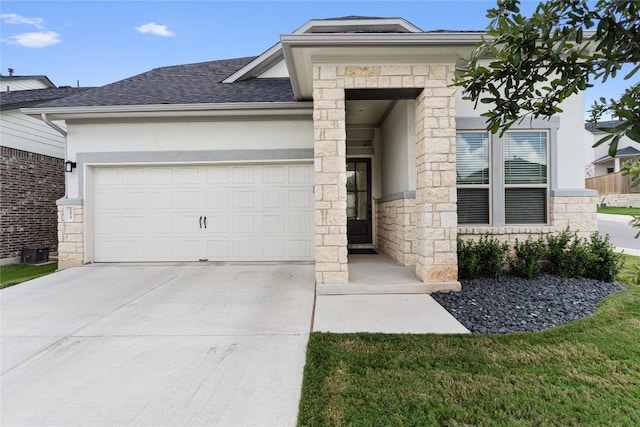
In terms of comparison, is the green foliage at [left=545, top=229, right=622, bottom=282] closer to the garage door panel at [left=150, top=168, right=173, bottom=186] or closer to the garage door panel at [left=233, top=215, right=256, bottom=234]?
the garage door panel at [left=233, top=215, right=256, bottom=234]

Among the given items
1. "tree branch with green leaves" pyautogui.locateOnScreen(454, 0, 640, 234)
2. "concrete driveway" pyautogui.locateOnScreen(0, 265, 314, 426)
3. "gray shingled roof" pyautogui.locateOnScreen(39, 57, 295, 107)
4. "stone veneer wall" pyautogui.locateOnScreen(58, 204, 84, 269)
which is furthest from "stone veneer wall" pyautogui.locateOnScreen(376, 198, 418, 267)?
"stone veneer wall" pyautogui.locateOnScreen(58, 204, 84, 269)

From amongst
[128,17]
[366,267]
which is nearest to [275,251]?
[366,267]

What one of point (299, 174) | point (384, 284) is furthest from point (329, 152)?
point (299, 174)

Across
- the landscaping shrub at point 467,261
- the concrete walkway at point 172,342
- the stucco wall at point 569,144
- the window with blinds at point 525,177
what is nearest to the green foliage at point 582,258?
the window with blinds at point 525,177

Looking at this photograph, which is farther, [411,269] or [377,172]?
[377,172]

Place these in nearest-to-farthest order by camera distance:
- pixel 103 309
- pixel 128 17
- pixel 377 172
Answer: pixel 103 309, pixel 377 172, pixel 128 17

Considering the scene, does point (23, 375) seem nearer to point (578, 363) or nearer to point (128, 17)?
point (578, 363)

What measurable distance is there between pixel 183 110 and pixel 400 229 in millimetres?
5227

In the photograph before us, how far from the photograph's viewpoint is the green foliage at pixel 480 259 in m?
5.62

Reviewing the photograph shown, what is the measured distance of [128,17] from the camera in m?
10.2

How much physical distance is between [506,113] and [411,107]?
185 inches

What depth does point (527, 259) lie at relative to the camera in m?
5.89

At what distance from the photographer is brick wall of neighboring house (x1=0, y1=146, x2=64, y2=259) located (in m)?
8.16

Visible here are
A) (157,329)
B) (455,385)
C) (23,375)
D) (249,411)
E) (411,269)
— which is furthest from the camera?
(411,269)
